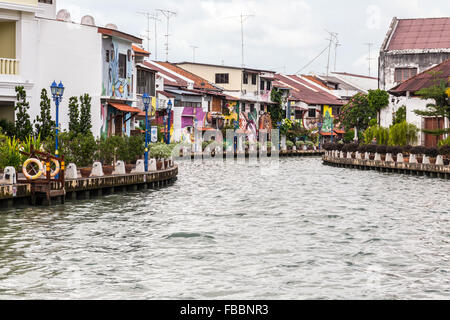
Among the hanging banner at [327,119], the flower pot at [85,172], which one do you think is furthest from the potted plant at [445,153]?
the hanging banner at [327,119]

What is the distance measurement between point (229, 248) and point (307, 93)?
8400cm

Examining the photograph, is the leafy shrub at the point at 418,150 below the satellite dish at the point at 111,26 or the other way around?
below

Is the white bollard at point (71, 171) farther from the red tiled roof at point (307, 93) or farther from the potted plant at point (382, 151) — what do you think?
the red tiled roof at point (307, 93)

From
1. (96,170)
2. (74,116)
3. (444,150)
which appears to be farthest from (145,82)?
(96,170)

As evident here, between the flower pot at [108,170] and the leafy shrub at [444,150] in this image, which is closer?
the flower pot at [108,170]

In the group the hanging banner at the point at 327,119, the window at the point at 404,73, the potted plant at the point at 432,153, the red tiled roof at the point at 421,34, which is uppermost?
the red tiled roof at the point at 421,34

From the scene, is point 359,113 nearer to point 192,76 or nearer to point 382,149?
point 192,76

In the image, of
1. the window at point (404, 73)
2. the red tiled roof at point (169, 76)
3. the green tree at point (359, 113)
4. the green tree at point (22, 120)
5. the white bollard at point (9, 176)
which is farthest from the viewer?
the green tree at point (359, 113)

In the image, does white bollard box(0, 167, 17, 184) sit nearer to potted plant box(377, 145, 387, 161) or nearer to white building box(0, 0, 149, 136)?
white building box(0, 0, 149, 136)

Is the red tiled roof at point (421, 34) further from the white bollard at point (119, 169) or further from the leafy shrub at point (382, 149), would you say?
the white bollard at point (119, 169)

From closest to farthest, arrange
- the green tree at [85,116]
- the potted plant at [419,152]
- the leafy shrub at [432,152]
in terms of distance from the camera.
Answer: the green tree at [85,116] < the leafy shrub at [432,152] < the potted plant at [419,152]

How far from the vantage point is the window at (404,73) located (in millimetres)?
65062

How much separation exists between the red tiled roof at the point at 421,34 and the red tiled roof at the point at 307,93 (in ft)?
88.8
